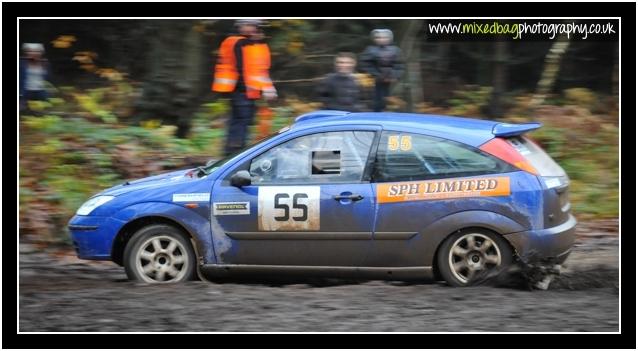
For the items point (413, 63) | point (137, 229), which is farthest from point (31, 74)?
point (137, 229)

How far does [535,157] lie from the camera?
7.47 meters

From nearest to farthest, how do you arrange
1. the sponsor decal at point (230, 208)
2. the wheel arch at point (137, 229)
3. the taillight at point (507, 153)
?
the taillight at point (507, 153) < the sponsor decal at point (230, 208) < the wheel arch at point (137, 229)

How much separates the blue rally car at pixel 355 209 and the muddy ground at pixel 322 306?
251mm

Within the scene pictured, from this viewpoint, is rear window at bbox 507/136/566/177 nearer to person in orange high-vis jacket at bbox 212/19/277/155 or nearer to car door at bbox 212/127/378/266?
car door at bbox 212/127/378/266

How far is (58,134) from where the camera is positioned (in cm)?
1209

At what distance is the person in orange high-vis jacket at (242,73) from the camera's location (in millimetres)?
10750

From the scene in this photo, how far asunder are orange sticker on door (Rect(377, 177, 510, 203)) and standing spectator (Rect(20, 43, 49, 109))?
8.15m

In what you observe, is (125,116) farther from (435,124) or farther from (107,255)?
(435,124)

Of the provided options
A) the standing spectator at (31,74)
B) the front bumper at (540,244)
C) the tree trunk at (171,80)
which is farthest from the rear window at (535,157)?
the standing spectator at (31,74)

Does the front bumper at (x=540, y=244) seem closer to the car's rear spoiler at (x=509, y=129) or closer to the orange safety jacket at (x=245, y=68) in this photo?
the car's rear spoiler at (x=509, y=129)

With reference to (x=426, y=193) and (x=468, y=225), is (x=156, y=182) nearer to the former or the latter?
(x=426, y=193)

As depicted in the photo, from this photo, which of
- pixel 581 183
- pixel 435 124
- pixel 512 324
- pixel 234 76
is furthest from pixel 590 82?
pixel 512 324

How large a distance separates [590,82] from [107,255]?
10344 mm

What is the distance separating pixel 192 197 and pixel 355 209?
144 centimetres
